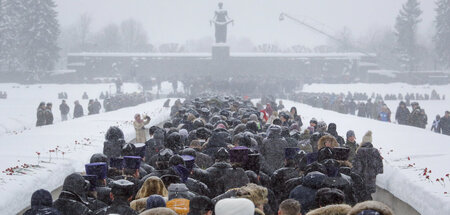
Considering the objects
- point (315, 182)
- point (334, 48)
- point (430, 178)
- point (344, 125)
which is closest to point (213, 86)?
point (344, 125)

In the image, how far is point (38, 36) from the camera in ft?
244

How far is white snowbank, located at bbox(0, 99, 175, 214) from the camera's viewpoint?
1100 cm

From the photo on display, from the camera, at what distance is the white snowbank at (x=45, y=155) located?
36.1ft

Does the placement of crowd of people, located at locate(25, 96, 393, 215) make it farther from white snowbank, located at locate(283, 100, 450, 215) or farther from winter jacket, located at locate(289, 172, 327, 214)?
white snowbank, located at locate(283, 100, 450, 215)

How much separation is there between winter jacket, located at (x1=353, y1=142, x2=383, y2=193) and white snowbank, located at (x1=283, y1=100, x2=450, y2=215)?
3.10ft

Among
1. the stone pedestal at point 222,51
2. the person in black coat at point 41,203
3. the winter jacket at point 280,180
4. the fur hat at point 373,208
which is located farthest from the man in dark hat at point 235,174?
the stone pedestal at point 222,51

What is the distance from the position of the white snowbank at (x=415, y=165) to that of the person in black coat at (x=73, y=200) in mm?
5336

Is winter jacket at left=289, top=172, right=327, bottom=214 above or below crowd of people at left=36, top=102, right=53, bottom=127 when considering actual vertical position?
above

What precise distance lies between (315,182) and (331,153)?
1350 millimetres

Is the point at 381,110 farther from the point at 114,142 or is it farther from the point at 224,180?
the point at 224,180

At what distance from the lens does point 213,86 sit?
55469mm

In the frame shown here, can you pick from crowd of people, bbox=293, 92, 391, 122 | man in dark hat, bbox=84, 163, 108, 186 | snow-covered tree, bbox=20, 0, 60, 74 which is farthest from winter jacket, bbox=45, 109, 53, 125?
snow-covered tree, bbox=20, 0, 60, 74

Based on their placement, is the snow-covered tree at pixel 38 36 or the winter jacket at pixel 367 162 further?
the snow-covered tree at pixel 38 36

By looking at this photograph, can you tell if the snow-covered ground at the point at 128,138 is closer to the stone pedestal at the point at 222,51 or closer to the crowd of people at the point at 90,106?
the crowd of people at the point at 90,106
